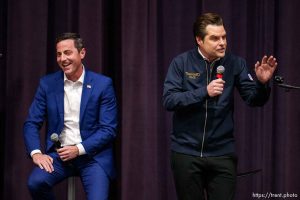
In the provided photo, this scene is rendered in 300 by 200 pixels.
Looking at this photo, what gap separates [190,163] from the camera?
242 centimetres

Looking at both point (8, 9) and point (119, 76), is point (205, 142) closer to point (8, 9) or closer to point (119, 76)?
point (119, 76)

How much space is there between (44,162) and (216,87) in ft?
3.60

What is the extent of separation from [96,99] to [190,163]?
2.51 feet

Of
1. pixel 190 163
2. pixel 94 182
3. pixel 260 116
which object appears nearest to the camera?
pixel 190 163

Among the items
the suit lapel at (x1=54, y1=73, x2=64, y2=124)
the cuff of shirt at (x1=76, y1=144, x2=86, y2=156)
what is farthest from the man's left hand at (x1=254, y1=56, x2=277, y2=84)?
the suit lapel at (x1=54, y1=73, x2=64, y2=124)

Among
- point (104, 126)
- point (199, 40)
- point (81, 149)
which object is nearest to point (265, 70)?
→ point (199, 40)

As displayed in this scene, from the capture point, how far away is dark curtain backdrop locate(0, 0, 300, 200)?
3.46 meters

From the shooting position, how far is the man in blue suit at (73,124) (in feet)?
9.11

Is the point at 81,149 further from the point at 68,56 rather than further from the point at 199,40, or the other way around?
the point at 199,40

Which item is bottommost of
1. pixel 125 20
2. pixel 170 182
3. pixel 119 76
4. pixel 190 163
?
pixel 170 182

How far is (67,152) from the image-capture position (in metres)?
2.70

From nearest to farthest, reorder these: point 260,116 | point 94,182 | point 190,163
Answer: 1. point 190,163
2. point 94,182
3. point 260,116

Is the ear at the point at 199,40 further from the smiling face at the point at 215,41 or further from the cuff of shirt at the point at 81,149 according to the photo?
the cuff of shirt at the point at 81,149

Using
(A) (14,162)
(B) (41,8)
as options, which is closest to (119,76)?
(B) (41,8)
